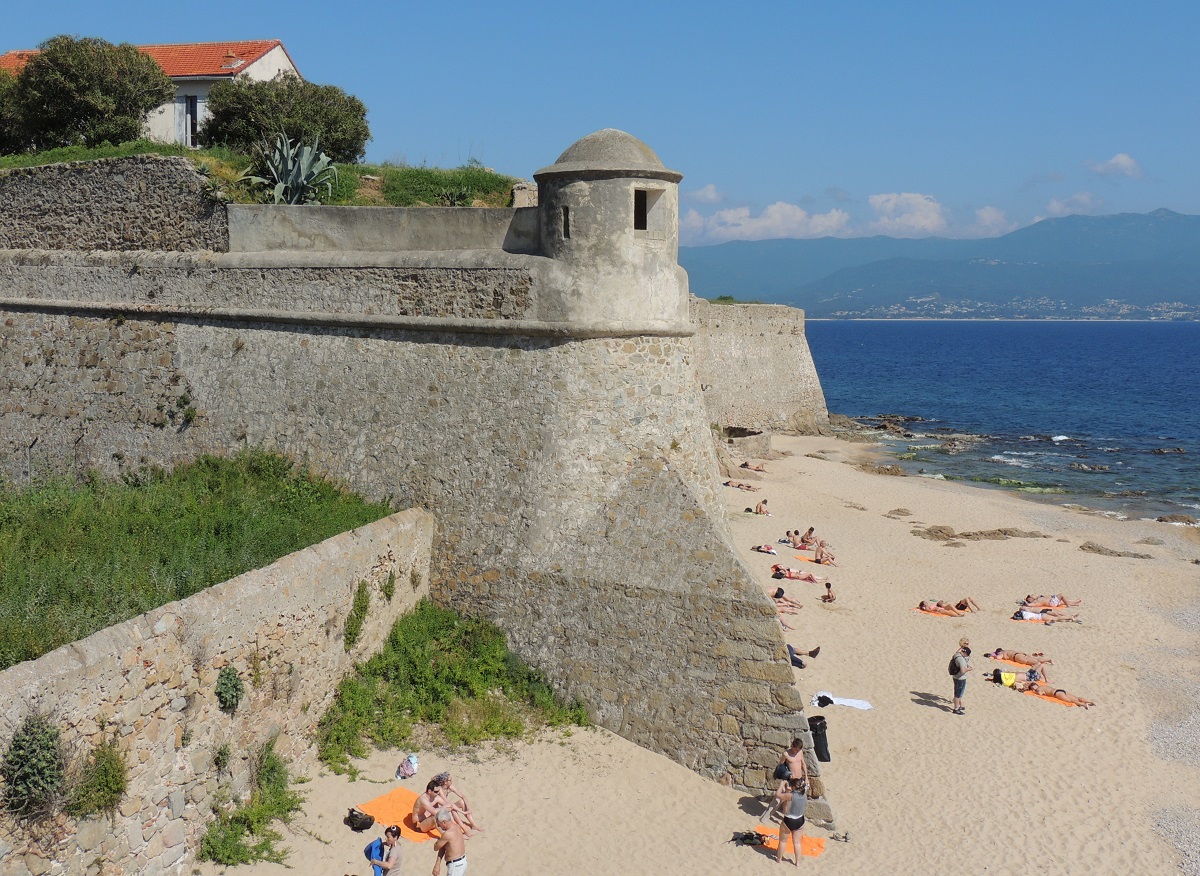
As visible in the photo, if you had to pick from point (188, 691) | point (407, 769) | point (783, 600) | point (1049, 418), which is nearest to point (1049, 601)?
point (783, 600)

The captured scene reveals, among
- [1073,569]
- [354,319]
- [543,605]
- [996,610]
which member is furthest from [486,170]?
[1073,569]

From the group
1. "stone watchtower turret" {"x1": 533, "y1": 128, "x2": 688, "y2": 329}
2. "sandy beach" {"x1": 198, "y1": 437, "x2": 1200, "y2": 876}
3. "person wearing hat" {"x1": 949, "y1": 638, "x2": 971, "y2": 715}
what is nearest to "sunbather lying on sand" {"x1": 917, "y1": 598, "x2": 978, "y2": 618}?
"sandy beach" {"x1": 198, "y1": 437, "x2": 1200, "y2": 876}

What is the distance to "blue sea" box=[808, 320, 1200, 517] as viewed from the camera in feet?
128

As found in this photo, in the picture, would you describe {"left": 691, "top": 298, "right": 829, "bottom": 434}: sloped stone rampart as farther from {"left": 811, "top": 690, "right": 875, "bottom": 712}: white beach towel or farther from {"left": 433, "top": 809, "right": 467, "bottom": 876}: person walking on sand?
{"left": 433, "top": 809, "right": 467, "bottom": 876}: person walking on sand

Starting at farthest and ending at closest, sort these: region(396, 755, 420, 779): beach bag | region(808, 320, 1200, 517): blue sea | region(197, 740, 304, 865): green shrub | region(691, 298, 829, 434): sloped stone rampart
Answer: region(691, 298, 829, 434): sloped stone rampart < region(808, 320, 1200, 517): blue sea < region(396, 755, 420, 779): beach bag < region(197, 740, 304, 865): green shrub

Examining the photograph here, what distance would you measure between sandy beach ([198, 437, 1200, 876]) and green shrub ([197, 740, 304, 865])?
0.15 m

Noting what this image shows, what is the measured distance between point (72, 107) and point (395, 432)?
50.6 ft

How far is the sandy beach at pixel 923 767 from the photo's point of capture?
422 inches

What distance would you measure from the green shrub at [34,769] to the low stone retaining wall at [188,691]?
0.12m

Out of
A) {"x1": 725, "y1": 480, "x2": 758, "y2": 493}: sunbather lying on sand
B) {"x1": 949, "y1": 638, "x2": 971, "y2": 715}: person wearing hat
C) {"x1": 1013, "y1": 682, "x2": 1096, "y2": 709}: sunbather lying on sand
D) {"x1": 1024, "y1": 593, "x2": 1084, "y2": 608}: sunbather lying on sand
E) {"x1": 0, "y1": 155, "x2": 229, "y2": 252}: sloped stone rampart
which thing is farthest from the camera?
{"x1": 725, "y1": 480, "x2": 758, "y2": 493}: sunbather lying on sand

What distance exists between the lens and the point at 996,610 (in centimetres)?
2144

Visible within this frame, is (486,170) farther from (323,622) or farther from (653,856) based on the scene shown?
(653,856)

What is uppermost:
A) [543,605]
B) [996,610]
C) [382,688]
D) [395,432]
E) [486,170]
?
[486,170]

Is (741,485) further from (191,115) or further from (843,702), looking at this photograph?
(191,115)
